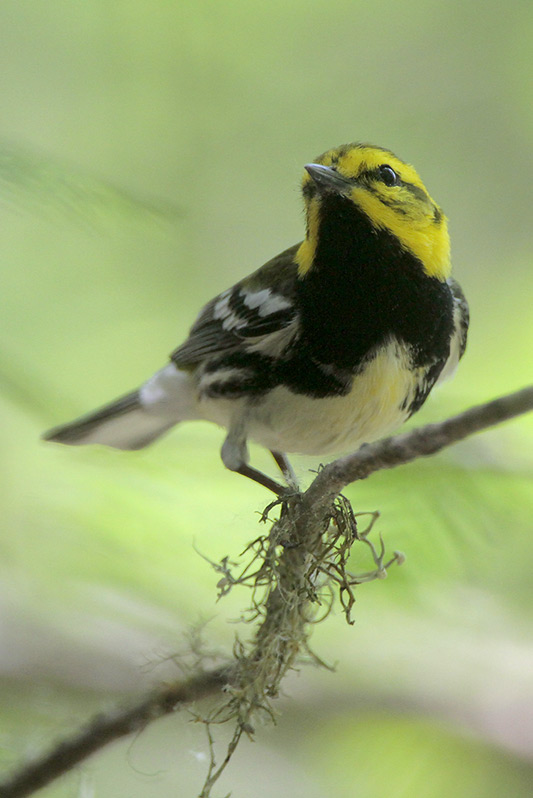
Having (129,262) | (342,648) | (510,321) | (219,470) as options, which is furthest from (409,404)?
(129,262)

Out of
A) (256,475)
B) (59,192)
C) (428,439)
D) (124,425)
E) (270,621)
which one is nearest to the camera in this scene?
(428,439)

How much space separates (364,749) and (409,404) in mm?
918

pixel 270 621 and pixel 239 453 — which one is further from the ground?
pixel 239 453

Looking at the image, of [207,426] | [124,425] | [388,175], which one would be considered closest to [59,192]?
[388,175]

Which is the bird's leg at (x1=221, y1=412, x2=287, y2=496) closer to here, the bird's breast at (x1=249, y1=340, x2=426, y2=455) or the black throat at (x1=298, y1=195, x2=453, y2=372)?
the bird's breast at (x1=249, y1=340, x2=426, y2=455)

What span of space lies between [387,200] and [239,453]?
484mm

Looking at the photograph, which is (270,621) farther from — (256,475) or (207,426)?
(207,426)

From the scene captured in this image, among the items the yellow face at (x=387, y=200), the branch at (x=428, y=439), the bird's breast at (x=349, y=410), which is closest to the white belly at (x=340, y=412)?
the bird's breast at (x=349, y=410)

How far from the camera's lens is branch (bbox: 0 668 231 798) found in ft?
2.79

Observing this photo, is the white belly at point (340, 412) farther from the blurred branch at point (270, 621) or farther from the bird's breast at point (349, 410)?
the blurred branch at point (270, 621)

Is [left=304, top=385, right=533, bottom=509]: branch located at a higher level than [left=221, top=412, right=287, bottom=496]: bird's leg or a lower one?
lower

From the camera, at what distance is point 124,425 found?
5.52 feet

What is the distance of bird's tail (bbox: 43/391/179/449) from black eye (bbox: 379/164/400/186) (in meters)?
0.75

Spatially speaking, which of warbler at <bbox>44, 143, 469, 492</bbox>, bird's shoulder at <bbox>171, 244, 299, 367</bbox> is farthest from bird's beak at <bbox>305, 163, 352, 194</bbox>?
bird's shoulder at <bbox>171, 244, 299, 367</bbox>
